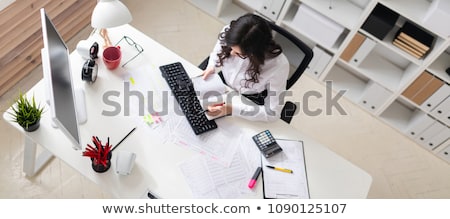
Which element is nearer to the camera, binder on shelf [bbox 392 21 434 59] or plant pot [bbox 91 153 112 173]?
A: plant pot [bbox 91 153 112 173]

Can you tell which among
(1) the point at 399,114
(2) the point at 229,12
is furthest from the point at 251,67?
(1) the point at 399,114

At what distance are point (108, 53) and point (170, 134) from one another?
1.73ft

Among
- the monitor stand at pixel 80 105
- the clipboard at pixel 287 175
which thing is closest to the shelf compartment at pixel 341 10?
the clipboard at pixel 287 175

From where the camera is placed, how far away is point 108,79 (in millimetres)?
1757

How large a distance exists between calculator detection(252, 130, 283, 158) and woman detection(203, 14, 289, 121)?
0.09 metres

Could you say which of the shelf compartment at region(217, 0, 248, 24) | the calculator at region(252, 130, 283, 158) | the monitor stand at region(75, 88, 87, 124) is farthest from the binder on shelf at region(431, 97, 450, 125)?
the monitor stand at region(75, 88, 87, 124)

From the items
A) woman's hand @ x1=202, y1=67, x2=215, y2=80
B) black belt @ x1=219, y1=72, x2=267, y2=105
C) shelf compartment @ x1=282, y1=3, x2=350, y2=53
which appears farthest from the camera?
shelf compartment @ x1=282, y1=3, x2=350, y2=53

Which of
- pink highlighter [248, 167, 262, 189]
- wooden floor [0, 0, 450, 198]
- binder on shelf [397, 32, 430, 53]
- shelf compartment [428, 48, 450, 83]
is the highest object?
binder on shelf [397, 32, 430, 53]

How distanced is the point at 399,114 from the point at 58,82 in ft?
8.38

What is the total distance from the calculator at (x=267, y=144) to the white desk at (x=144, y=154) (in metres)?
0.05

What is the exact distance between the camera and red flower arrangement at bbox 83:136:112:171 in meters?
1.45

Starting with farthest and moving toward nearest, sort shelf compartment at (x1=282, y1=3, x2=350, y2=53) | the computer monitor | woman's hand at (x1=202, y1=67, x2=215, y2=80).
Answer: shelf compartment at (x1=282, y1=3, x2=350, y2=53) → woman's hand at (x1=202, y1=67, x2=215, y2=80) → the computer monitor

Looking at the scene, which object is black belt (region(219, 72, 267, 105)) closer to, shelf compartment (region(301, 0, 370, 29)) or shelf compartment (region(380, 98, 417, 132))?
shelf compartment (region(301, 0, 370, 29))

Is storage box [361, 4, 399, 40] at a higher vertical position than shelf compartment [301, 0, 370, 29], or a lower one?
higher
